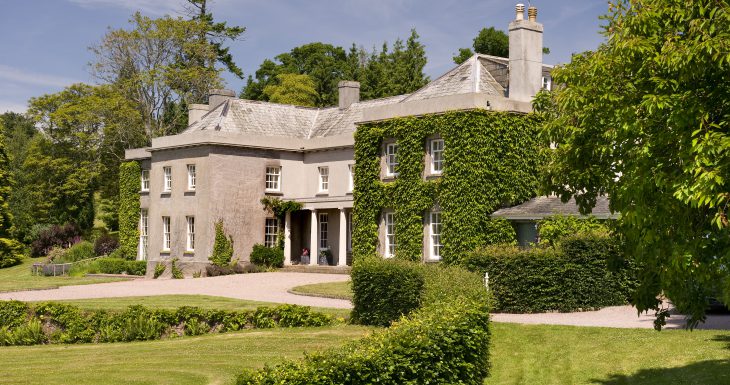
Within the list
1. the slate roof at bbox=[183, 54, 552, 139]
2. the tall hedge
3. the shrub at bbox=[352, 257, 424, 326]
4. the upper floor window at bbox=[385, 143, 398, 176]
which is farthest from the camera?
the tall hedge

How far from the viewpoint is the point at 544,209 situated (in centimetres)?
3025

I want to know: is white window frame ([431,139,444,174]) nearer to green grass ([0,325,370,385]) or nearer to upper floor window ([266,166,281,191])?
green grass ([0,325,370,385])

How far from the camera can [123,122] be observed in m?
60.7

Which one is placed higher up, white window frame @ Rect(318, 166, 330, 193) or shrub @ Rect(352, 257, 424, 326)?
white window frame @ Rect(318, 166, 330, 193)

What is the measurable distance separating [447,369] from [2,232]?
166 ft

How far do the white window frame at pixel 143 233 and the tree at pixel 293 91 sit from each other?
1942cm

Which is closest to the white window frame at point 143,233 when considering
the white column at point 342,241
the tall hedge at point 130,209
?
the tall hedge at point 130,209

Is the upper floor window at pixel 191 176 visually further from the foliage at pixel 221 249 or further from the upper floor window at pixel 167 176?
the foliage at pixel 221 249

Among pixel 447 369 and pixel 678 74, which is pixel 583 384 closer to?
pixel 447 369

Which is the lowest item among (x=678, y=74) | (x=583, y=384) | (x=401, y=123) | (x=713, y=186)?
(x=583, y=384)

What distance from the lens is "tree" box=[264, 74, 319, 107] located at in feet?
219

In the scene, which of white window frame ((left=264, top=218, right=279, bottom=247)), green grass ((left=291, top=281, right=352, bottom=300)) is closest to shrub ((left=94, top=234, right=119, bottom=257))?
white window frame ((left=264, top=218, right=279, bottom=247))

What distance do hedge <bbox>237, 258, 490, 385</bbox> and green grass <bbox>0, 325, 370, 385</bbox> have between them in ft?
9.07

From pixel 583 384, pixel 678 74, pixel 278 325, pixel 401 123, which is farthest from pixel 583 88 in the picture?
pixel 401 123
